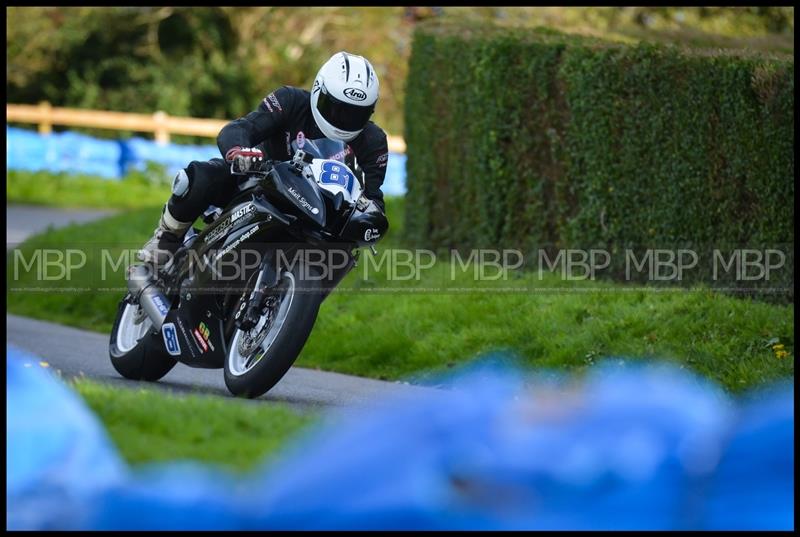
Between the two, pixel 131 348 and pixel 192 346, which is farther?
pixel 131 348

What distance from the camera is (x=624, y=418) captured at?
3348mm

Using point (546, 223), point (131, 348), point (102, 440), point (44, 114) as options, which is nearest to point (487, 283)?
point (546, 223)

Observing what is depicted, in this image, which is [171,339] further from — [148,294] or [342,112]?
[342,112]

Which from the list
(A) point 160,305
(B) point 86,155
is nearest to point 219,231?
(A) point 160,305

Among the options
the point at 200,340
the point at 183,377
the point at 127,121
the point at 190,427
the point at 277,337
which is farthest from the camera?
the point at 127,121

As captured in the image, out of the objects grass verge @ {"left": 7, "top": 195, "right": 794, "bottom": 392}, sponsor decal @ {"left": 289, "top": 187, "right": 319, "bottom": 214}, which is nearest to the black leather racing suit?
sponsor decal @ {"left": 289, "top": 187, "right": 319, "bottom": 214}

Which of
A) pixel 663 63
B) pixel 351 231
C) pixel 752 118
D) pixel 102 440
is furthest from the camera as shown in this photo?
pixel 663 63

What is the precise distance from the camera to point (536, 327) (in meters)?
9.90

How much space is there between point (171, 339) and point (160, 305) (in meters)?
0.29

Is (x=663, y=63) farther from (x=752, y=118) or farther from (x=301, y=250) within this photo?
(x=301, y=250)

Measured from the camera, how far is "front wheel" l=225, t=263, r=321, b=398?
23.1ft

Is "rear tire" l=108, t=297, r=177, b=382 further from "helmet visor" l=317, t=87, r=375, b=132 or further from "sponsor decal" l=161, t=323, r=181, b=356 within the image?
"helmet visor" l=317, t=87, r=375, b=132

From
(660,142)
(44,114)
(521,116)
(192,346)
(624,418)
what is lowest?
(624,418)

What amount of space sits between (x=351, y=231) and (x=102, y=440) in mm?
3482
